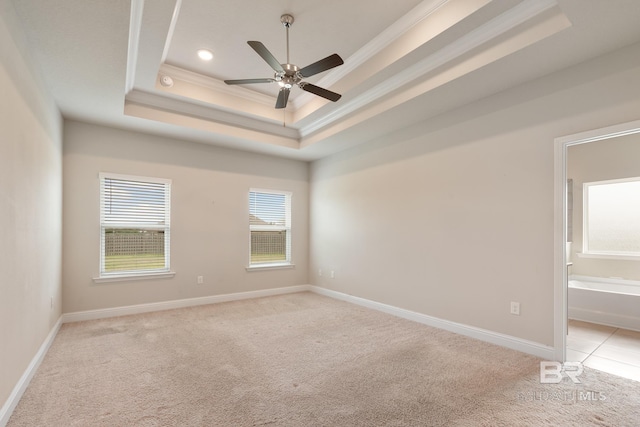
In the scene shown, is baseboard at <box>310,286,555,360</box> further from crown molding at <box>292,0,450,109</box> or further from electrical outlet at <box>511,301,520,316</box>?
crown molding at <box>292,0,450,109</box>

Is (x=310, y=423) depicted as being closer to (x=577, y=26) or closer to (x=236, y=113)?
(x=577, y=26)

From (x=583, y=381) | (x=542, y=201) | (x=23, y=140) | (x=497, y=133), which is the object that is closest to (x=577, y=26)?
(x=497, y=133)

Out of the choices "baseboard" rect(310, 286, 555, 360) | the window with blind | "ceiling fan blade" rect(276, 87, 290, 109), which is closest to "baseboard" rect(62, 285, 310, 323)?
the window with blind

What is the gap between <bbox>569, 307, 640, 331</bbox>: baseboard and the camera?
3.61 metres

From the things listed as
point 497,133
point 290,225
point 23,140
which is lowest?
point 290,225

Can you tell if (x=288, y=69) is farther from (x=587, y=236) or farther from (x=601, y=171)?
(x=587, y=236)

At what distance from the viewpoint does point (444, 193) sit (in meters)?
3.83

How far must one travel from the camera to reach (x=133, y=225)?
452 centimetres

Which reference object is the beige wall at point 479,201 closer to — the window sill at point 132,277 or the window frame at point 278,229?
the window frame at point 278,229

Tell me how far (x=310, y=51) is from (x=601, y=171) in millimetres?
4439

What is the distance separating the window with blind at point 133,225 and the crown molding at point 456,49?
10.00 ft

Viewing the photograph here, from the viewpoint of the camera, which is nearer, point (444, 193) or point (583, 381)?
point (583, 381)

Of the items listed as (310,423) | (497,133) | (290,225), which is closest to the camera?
(310,423)

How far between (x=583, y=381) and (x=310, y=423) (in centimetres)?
220
